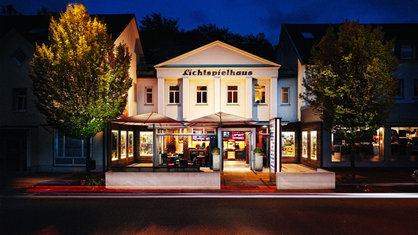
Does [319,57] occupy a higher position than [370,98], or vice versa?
[319,57]

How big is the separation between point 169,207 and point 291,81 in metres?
17.7

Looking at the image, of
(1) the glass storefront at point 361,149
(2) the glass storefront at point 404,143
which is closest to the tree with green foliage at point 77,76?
(1) the glass storefront at point 361,149

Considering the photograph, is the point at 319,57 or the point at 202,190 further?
the point at 319,57

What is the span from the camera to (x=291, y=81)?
2639 centimetres

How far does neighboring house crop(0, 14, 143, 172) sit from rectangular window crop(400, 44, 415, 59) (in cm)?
2159

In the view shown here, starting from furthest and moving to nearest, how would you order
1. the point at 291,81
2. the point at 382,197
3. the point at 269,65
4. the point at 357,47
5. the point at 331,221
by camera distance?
the point at 291,81 → the point at 269,65 → the point at 357,47 → the point at 382,197 → the point at 331,221

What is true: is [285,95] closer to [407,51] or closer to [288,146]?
[288,146]

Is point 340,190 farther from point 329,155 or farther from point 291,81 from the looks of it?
point 291,81

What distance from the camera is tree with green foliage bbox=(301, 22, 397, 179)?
635 inches

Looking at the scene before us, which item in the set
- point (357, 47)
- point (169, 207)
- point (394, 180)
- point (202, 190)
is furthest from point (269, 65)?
point (169, 207)

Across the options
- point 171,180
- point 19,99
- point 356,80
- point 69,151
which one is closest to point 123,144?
point 69,151

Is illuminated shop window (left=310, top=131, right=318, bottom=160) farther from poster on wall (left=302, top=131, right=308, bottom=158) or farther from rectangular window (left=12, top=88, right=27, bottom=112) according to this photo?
rectangular window (left=12, top=88, right=27, bottom=112)

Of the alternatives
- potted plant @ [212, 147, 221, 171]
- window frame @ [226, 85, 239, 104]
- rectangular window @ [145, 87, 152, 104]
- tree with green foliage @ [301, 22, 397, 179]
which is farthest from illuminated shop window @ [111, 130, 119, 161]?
tree with green foliage @ [301, 22, 397, 179]

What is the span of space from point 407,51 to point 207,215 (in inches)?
831
